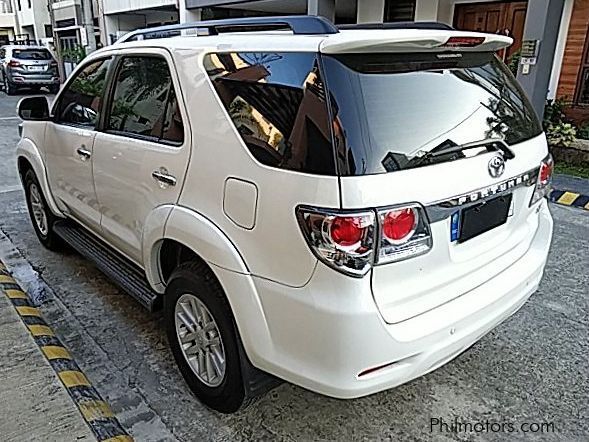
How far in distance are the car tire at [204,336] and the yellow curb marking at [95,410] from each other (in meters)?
0.40

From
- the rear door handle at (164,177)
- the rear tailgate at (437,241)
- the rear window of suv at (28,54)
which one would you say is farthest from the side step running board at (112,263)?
the rear window of suv at (28,54)

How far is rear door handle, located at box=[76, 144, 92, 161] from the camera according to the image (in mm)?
3292

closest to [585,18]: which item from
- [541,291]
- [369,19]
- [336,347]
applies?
[369,19]

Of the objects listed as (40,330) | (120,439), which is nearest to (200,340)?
(120,439)

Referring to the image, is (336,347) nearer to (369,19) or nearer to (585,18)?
A: (585,18)

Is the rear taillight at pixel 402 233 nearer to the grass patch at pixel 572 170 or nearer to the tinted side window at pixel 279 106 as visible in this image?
the tinted side window at pixel 279 106

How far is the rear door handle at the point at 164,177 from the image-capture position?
244cm

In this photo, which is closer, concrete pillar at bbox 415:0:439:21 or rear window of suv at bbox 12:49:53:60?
concrete pillar at bbox 415:0:439:21

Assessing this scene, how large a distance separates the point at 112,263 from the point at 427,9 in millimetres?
8026

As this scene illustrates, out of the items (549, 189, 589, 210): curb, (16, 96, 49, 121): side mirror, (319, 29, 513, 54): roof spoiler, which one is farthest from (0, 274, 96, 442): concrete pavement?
(549, 189, 589, 210): curb

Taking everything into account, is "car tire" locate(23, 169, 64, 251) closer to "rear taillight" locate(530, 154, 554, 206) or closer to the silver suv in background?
"rear taillight" locate(530, 154, 554, 206)

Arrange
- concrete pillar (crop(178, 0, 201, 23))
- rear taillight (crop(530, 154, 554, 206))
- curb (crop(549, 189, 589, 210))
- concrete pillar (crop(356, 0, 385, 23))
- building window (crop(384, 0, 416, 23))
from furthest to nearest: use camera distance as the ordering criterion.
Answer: concrete pillar (crop(178, 0, 201, 23)), concrete pillar (crop(356, 0, 385, 23)), building window (crop(384, 0, 416, 23)), curb (crop(549, 189, 589, 210)), rear taillight (crop(530, 154, 554, 206))

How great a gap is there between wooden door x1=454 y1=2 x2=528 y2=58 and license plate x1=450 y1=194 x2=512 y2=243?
23.3 feet

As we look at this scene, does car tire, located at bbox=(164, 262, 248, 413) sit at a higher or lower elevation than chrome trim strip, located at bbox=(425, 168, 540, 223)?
lower
